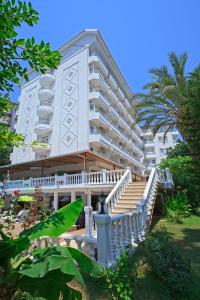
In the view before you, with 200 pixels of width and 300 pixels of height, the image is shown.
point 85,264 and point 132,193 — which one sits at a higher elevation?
point 132,193

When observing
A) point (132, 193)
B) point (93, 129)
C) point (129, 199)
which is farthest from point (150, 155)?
point (129, 199)

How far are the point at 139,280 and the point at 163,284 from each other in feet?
1.80

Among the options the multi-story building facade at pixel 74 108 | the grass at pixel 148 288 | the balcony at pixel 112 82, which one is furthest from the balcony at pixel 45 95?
the grass at pixel 148 288

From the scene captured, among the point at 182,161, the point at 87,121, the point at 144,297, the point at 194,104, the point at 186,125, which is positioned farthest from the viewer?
the point at 87,121

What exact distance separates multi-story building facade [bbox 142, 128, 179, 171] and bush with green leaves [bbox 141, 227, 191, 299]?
52215mm

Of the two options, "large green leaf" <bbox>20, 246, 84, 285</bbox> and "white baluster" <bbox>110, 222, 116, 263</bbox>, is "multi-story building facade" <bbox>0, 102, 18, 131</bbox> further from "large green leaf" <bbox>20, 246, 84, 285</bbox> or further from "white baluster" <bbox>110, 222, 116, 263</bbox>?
"white baluster" <bbox>110, 222, 116, 263</bbox>

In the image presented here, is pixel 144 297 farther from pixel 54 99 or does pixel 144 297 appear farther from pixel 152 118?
pixel 54 99

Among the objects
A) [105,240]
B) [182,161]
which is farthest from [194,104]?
[182,161]

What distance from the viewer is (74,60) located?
32.4m

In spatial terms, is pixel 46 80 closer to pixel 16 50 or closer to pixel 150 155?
pixel 16 50

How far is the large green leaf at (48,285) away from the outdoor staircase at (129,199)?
7588 mm

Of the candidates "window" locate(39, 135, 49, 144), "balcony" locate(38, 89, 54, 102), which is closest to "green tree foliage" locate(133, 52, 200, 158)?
"window" locate(39, 135, 49, 144)

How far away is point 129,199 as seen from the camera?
1243 cm

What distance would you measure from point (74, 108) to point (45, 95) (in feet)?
21.6
